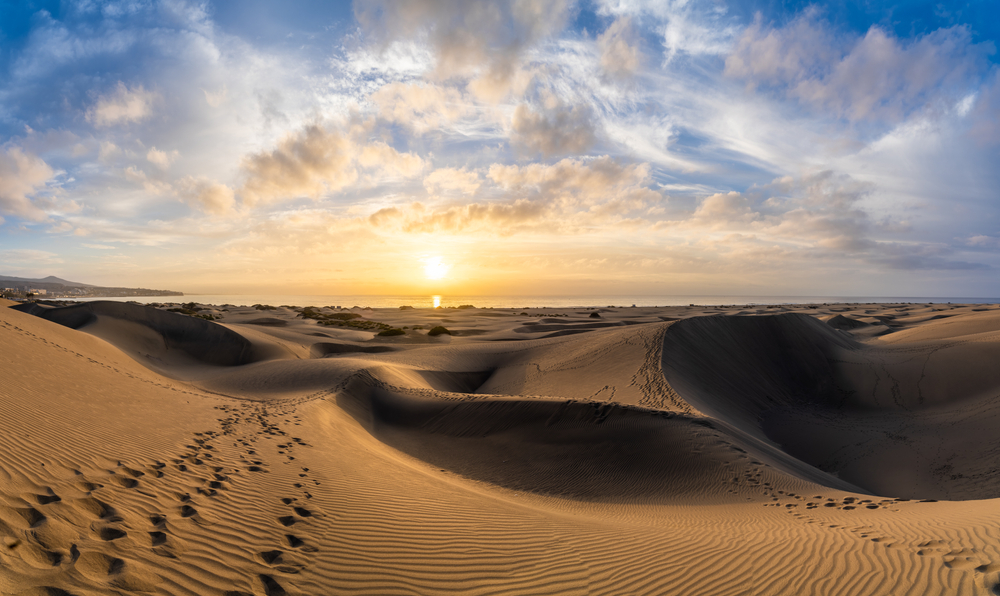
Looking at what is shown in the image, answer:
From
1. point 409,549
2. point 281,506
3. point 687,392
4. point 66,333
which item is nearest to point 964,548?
point 409,549

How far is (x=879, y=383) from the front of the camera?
15945 millimetres

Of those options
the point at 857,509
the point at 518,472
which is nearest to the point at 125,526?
the point at 518,472

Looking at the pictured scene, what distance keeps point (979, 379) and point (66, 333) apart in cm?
Answer: 3036

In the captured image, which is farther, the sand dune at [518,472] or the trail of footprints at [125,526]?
the sand dune at [518,472]

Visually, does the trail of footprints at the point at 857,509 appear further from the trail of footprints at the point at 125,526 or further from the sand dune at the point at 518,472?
the trail of footprints at the point at 125,526

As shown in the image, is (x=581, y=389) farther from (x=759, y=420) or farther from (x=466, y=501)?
(x=466, y=501)

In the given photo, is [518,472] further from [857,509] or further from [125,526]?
[125,526]

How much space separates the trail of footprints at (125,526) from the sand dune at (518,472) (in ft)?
0.07

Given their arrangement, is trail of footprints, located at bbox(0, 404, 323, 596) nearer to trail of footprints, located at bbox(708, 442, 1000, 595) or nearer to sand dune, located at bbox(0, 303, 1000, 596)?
sand dune, located at bbox(0, 303, 1000, 596)

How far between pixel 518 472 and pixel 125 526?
6.61m

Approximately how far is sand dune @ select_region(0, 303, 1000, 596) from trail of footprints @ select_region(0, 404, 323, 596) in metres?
0.02

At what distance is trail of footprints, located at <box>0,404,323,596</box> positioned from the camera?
2.98m

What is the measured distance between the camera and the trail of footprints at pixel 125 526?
298 cm

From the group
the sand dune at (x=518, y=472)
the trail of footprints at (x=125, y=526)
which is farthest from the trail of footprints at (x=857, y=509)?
the trail of footprints at (x=125, y=526)
